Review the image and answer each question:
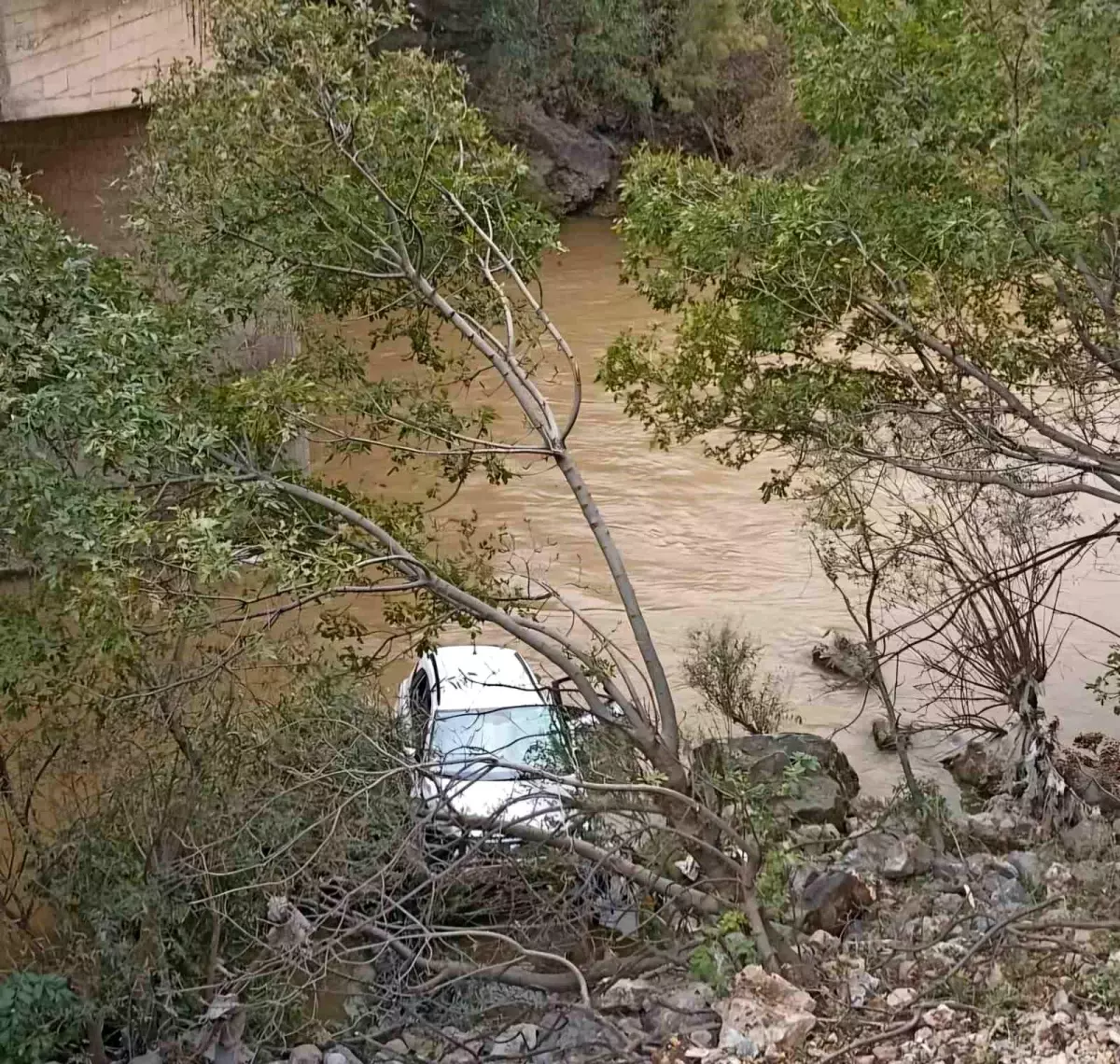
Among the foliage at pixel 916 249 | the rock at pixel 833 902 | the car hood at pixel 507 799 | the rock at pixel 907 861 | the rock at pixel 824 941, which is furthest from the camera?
the rock at pixel 907 861

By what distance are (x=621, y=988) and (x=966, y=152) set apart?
20.2ft

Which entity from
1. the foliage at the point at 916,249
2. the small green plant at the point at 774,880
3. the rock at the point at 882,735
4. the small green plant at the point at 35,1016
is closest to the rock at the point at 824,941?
the small green plant at the point at 774,880

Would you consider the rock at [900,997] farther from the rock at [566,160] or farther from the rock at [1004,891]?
the rock at [566,160]

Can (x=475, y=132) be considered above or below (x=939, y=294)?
above

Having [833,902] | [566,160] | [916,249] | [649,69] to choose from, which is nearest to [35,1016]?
[833,902]

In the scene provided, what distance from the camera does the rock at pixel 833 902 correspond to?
28.8 feet

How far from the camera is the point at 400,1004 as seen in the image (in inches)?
316

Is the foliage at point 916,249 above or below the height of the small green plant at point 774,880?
above

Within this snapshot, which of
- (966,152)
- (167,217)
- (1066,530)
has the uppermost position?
(167,217)

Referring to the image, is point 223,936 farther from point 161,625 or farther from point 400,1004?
point 161,625

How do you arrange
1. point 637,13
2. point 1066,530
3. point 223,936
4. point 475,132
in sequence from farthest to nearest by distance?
point 637,13 → point 1066,530 → point 475,132 → point 223,936

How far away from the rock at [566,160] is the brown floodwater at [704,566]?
1574cm

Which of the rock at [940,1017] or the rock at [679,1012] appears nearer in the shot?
the rock at [940,1017]

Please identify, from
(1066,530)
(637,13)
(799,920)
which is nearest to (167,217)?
(799,920)
